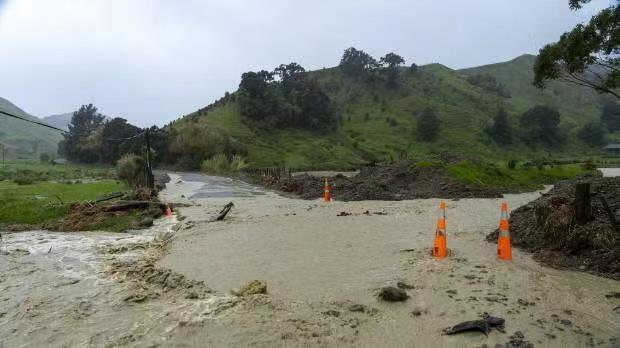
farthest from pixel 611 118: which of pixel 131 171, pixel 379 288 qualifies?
pixel 379 288

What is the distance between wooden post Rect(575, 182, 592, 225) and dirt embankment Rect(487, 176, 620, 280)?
0.30ft

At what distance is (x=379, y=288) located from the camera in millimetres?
7047

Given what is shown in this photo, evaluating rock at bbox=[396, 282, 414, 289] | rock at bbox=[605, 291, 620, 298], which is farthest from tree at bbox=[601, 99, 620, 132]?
rock at bbox=[396, 282, 414, 289]

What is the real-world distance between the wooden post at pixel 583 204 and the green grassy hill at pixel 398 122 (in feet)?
164

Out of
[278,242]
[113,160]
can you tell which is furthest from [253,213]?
[113,160]

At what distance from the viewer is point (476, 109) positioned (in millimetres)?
99375

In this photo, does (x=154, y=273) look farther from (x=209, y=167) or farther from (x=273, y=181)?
(x=209, y=167)

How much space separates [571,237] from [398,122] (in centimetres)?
8657

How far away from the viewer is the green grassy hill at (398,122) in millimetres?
74312

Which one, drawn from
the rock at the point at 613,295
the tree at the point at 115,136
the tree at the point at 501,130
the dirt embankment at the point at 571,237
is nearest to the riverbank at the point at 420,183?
the dirt embankment at the point at 571,237

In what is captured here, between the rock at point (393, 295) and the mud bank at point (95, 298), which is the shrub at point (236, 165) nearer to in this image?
the mud bank at point (95, 298)

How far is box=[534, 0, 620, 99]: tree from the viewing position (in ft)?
50.1

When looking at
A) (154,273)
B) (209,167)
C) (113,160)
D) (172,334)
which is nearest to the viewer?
(172,334)

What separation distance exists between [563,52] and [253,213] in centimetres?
1236
